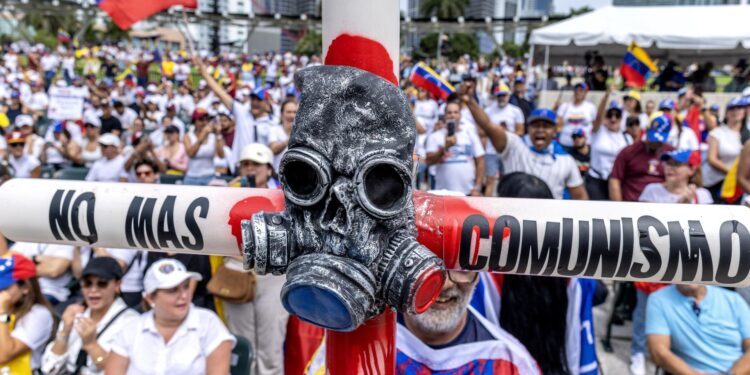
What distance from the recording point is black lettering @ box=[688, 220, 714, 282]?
877mm

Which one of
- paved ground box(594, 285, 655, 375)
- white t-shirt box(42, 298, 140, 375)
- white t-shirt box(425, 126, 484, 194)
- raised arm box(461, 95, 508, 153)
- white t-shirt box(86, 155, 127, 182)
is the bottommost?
paved ground box(594, 285, 655, 375)

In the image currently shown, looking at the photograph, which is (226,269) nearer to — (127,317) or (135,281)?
(127,317)

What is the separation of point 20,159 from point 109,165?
1994 mm

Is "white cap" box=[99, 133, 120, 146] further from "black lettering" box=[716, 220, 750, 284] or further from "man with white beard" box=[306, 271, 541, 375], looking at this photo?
"black lettering" box=[716, 220, 750, 284]

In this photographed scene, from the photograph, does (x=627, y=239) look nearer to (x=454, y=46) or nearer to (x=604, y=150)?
(x=604, y=150)

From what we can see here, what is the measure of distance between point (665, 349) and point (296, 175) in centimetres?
337

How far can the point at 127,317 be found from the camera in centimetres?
341

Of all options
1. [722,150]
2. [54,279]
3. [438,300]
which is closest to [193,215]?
[438,300]

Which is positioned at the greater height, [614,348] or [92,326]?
[92,326]

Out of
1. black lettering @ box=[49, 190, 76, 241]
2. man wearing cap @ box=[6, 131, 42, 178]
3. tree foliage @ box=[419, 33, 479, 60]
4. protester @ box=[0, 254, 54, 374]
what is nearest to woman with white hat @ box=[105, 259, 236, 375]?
protester @ box=[0, 254, 54, 374]

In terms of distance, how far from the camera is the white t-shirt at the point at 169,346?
3.04m

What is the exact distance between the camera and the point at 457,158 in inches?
240

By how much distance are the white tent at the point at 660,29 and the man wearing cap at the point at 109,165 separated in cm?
1006

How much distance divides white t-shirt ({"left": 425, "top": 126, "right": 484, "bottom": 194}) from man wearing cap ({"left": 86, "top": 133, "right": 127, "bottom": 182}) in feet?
11.7
